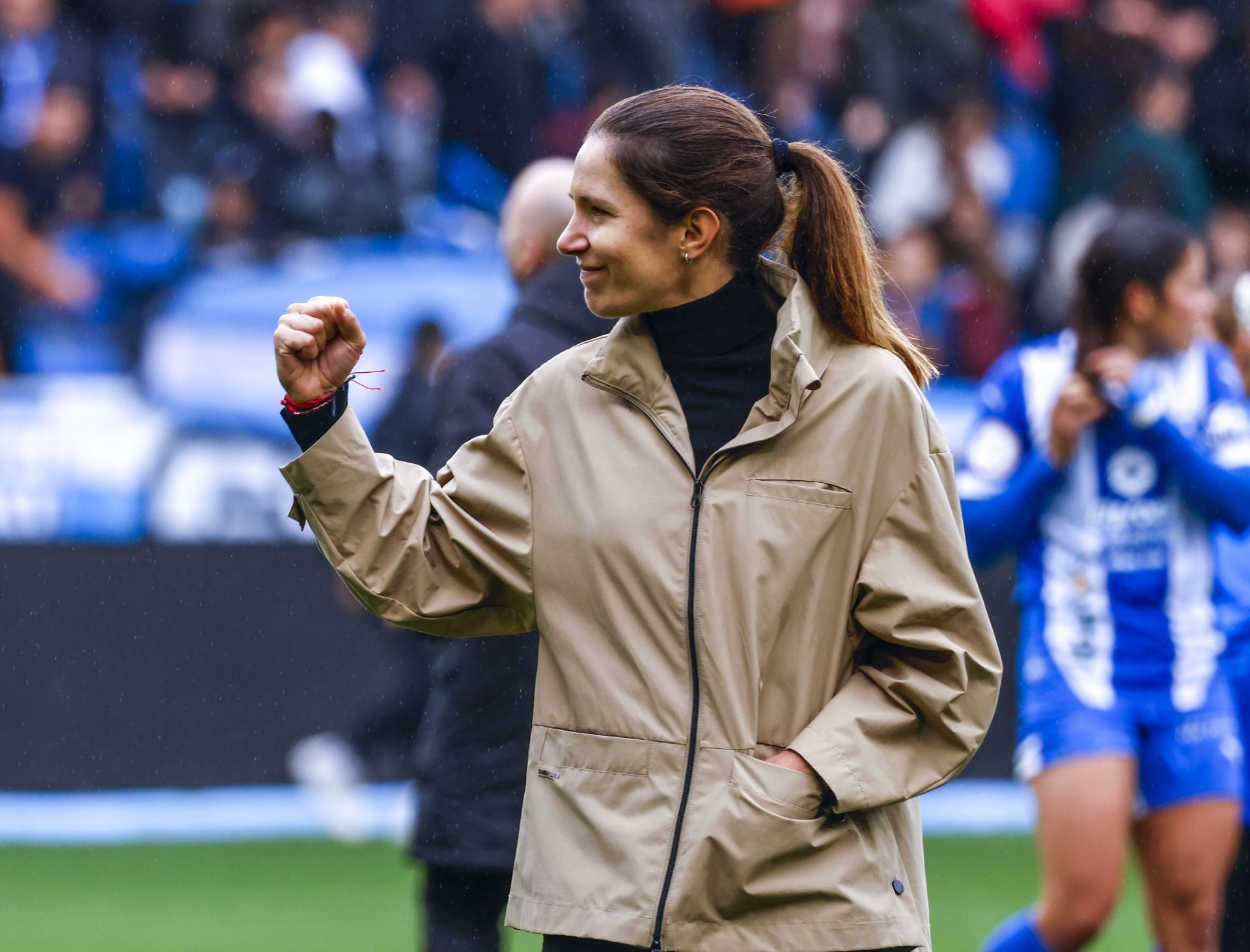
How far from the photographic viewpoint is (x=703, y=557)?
9.21 feet

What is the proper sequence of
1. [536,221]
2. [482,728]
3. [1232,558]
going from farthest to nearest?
[1232,558] < [536,221] < [482,728]

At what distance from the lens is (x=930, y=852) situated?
8.26 m

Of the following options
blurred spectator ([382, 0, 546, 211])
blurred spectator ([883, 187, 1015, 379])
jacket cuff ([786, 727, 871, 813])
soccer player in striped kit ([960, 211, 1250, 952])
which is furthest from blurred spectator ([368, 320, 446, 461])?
jacket cuff ([786, 727, 871, 813])

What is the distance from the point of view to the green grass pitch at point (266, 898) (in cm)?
662

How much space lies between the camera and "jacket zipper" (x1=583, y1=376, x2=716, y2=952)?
272 centimetres

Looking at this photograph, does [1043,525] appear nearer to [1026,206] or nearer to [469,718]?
[469,718]

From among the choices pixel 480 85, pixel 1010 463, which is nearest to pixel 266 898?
pixel 1010 463

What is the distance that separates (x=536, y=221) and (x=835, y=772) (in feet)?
6.96

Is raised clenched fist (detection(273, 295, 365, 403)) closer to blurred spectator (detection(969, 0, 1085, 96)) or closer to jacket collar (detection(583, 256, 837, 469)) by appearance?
jacket collar (detection(583, 256, 837, 469))

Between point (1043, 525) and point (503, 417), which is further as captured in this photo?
point (1043, 525)

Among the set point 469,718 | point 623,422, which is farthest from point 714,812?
point 469,718

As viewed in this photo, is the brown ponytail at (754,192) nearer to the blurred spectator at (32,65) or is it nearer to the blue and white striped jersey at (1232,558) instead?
the blue and white striped jersey at (1232,558)

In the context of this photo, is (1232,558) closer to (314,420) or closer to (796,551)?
(796,551)

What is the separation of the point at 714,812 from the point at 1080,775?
238cm
